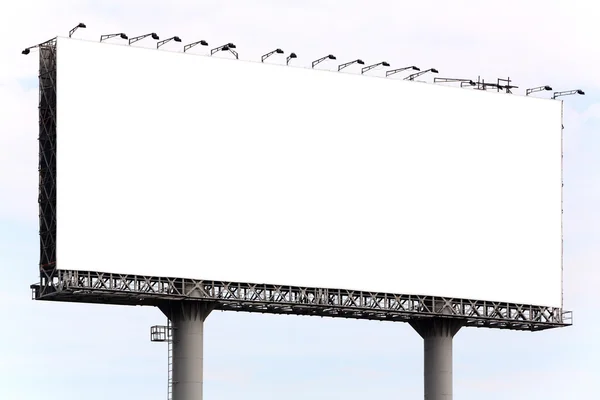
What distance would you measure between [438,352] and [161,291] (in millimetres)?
16939

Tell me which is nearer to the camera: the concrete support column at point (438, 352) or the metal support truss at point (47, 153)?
the metal support truss at point (47, 153)

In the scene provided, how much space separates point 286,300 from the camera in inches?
3669

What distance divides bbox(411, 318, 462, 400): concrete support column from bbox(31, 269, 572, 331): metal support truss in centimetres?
93

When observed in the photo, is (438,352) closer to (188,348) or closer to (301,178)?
(301,178)

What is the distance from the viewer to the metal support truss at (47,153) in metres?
89.1

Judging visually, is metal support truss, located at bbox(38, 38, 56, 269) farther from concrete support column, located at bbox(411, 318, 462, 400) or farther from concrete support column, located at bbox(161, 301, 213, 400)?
concrete support column, located at bbox(411, 318, 462, 400)

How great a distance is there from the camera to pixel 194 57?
302 feet

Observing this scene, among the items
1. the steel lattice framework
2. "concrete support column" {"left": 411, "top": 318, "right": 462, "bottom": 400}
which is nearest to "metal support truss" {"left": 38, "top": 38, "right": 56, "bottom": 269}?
the steel lattice framework

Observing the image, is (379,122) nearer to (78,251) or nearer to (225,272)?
(225,272)

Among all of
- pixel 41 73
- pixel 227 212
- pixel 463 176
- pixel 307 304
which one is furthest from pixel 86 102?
pixel 463 176

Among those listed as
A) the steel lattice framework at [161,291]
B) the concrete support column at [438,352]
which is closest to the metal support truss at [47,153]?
the steel lattice framework at [161,291]

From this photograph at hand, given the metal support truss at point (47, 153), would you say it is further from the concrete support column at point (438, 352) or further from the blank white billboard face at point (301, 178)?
the concrete support column at point (438, 352)

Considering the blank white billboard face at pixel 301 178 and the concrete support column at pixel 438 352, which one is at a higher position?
the blank white billboard face at pixel 301 178

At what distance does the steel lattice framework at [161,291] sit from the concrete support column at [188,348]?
0.84 m
